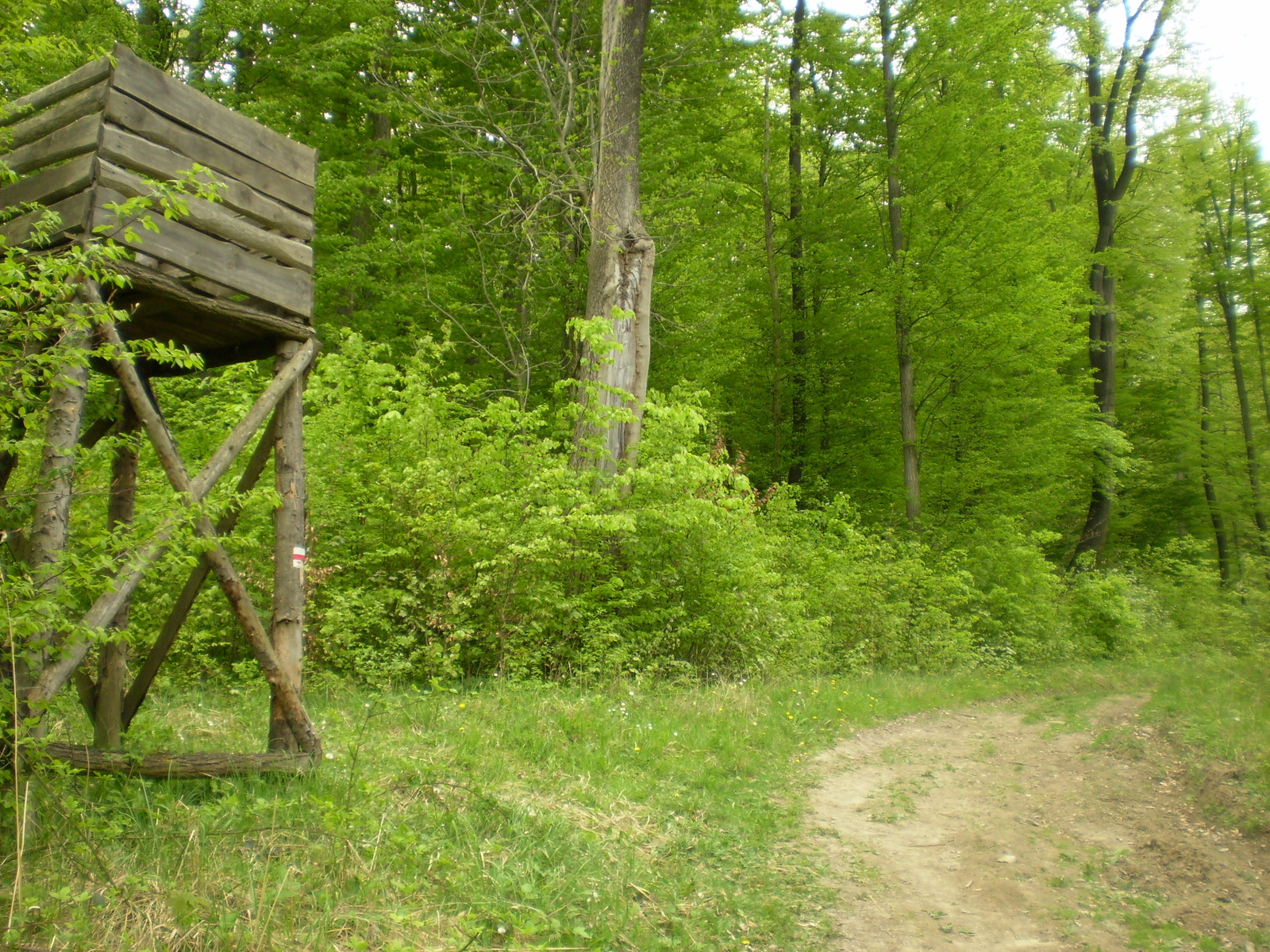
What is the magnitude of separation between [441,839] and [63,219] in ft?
11.7

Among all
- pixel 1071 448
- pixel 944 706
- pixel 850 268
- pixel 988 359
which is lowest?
pixel 944 706

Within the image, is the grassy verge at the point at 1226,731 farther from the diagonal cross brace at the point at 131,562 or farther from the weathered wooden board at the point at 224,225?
the weathered wooden board at the point at 224,225

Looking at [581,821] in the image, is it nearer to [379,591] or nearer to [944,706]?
[379,591]

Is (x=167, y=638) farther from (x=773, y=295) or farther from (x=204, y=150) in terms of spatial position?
(x=773, y=295)

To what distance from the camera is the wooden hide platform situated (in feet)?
14.2

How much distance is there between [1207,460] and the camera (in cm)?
2552

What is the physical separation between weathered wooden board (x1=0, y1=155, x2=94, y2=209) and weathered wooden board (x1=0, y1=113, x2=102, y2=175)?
0.06 m

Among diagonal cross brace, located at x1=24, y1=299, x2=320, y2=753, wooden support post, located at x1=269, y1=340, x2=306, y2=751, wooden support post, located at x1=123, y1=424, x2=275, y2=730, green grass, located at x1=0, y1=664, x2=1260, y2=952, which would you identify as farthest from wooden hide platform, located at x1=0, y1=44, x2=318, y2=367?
green grass, located at x1=0, y1=664, x2=1260, y2=952

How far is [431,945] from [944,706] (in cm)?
867

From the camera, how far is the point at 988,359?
57.4ft

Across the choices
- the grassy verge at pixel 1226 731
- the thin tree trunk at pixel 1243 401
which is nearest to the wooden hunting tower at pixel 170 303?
the grassy verge at pixel 1226 731

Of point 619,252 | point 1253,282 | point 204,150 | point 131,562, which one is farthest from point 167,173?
point 1253,282

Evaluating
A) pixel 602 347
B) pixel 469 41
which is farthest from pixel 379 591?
pixel 469 41

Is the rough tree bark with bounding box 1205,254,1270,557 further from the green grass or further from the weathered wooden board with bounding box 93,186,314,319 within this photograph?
the weathered wooden board with bounding box 93,186,314,319
